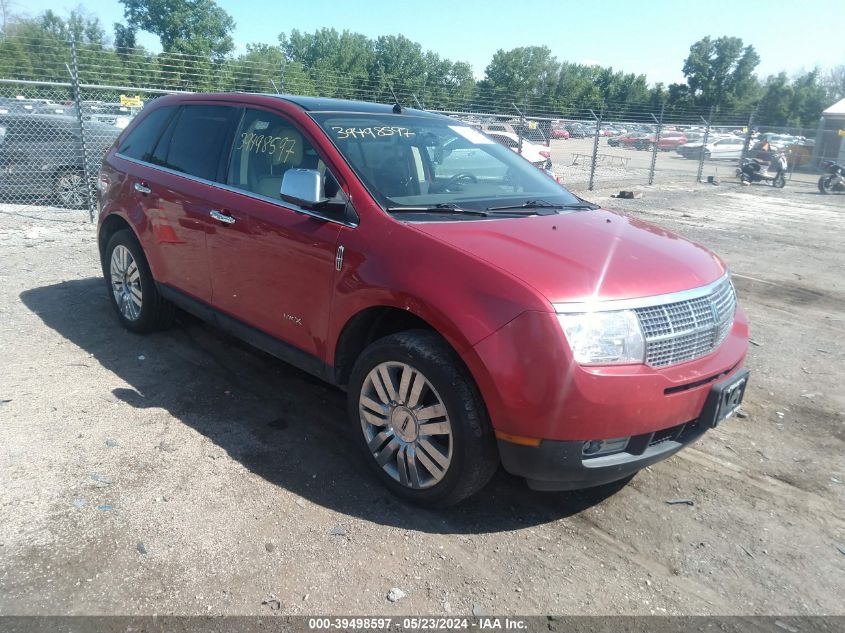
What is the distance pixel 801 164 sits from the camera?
99.2 feet

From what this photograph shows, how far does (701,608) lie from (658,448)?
2.14 ft

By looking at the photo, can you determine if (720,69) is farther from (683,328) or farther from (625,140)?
(683,328)

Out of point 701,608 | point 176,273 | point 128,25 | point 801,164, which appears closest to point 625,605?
point 701,608

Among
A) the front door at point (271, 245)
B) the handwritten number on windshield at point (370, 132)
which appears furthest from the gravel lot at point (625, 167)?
the front door at point (271, 245)

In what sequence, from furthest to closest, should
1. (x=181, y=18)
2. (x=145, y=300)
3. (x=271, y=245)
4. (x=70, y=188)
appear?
1. (x=181, y=18)
2. (x=70, y=188)
3. (x=145, y=300)
4. (x=271, y=245)

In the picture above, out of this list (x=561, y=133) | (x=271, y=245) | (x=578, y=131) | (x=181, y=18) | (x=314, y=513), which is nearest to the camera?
(x=314, y=513)

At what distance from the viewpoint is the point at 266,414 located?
13.5ft

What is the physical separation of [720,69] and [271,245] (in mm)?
72973

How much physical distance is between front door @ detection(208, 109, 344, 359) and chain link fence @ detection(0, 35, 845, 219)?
19.7 feet

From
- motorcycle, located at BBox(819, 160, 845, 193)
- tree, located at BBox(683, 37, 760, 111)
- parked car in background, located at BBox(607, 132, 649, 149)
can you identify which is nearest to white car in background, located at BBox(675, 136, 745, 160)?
parked car in background, located at BBox(607, 132, 649, 149)

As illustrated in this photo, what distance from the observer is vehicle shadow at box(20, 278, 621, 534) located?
10.5 feet

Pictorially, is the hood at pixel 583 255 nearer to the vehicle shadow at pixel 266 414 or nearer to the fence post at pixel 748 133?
the vehicle shadow at pixel 266 414

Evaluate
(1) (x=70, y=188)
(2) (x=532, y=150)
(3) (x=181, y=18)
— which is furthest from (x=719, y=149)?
(3) (x=181, y=18)

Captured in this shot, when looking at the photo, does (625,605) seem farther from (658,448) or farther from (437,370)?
(437,370)
